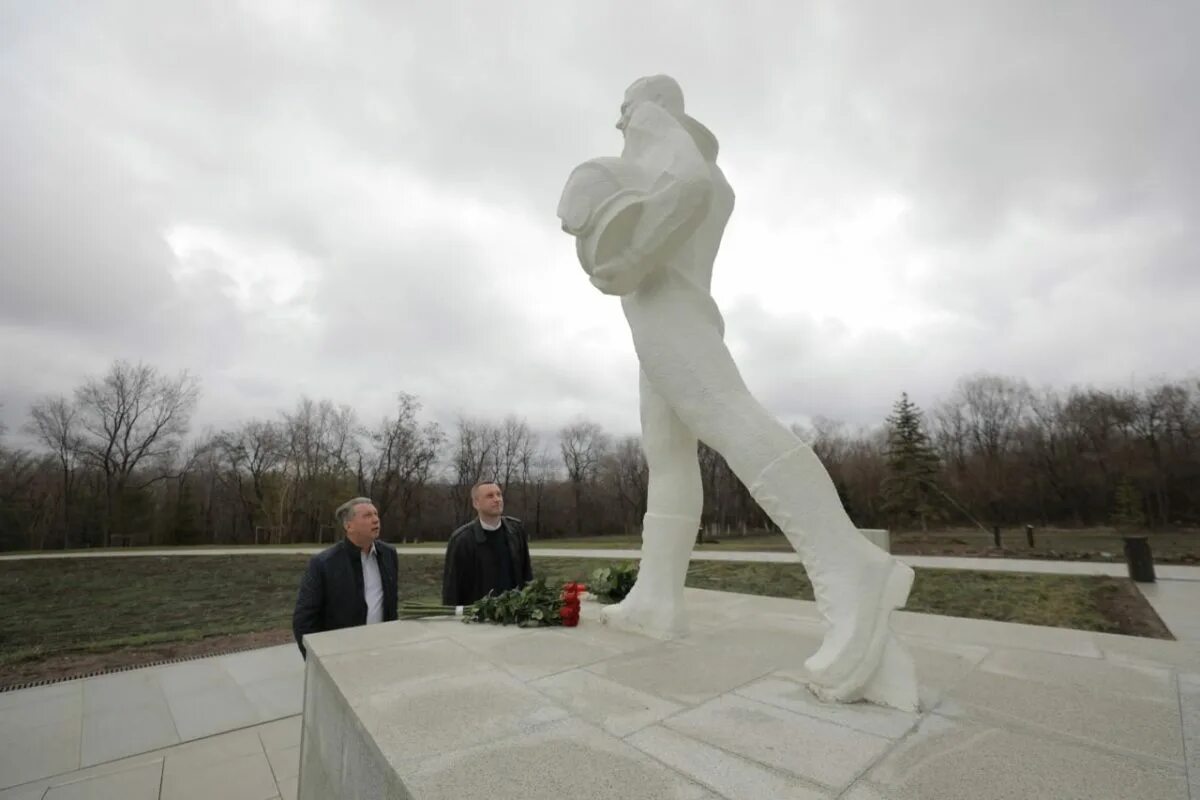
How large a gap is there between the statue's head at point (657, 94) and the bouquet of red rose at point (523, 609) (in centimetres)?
284

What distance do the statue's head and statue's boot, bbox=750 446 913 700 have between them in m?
2.02

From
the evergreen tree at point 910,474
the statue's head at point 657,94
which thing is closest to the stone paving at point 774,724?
the statue's head at point 657,94

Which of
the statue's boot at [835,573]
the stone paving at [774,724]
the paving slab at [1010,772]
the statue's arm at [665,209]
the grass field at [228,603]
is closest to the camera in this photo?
the paving slab at [1010,772]

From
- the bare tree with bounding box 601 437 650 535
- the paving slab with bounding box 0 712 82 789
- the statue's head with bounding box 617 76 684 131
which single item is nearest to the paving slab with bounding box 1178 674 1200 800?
the statue's head with bounding box 617 76 684 131

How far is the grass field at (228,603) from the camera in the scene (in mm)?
7117

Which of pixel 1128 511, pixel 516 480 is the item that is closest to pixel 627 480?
pixel 516 480

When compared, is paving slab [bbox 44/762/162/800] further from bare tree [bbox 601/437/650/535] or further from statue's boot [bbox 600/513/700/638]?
bare tree [bbox 601/437/650/535]

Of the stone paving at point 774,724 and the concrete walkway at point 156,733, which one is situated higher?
the stone paving at point 774,724

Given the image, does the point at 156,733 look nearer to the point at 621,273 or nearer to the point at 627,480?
the point at 621,273

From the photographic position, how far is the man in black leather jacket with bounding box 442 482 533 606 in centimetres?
434

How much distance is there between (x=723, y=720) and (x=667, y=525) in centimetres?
129

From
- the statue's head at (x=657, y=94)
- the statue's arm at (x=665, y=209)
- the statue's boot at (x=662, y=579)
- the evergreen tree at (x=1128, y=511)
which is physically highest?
the statue's head at (x=657, y=94)

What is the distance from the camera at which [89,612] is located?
1084 cm

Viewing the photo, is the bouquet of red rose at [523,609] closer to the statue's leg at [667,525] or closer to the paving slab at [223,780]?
the statue's leg at [667,525]
